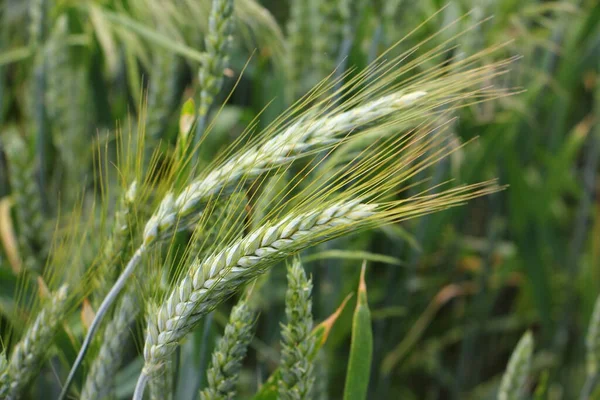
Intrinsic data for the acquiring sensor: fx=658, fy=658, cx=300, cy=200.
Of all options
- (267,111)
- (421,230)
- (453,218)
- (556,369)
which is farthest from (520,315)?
(267,111)

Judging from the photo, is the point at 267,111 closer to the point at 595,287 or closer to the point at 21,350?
the point at 21,350

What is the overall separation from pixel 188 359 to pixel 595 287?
2.89ft

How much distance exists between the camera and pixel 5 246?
989mm

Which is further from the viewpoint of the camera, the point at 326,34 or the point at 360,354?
the point at 326,34

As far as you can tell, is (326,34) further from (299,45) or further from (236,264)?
(236,264)

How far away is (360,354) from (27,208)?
1.57 ft

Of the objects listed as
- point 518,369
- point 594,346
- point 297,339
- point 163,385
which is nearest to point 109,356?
point 163,385

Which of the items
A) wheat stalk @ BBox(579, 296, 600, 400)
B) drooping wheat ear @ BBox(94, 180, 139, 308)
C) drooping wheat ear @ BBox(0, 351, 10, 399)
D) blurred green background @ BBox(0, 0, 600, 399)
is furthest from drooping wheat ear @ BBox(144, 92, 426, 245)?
wheat stalk @ BBox(579, 296, 600, 400)

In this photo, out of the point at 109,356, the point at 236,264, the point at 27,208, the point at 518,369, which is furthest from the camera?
the point at 27,208

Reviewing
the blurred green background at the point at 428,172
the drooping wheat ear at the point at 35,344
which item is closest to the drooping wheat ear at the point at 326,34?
the blurred green background at the point at 428,172

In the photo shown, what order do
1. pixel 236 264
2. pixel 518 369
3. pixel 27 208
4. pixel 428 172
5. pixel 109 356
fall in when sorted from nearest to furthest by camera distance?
1. pixel 236 264
2. pixel 109 356
3. pixel 518 369
4. pixel 27 208
5. pixel 428 172

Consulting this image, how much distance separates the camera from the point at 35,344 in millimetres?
584

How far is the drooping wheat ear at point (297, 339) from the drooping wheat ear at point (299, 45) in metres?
0.40

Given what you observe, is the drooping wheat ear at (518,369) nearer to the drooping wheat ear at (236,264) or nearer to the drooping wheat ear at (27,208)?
the drooping wheat ear at (236,264)
